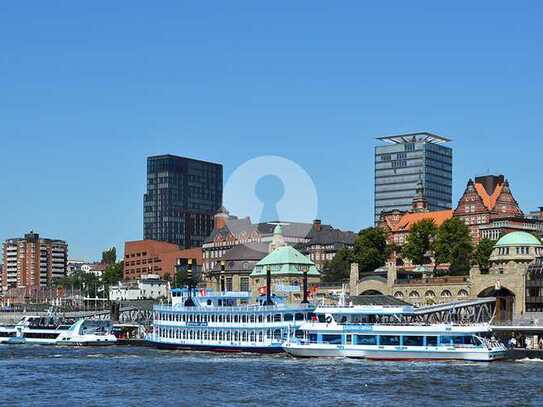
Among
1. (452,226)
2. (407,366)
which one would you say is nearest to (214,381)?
(407,366)

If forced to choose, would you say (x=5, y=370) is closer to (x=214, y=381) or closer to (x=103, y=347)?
(x=214, y=381)

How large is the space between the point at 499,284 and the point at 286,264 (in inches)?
1944

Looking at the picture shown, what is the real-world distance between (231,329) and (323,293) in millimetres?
56947

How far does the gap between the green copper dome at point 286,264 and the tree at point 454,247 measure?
26136mm

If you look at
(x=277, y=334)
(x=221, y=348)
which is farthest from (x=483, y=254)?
(x=221, y=348)

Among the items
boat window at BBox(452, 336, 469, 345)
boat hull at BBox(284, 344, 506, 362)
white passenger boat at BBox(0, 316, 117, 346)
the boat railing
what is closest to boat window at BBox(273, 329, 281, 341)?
the boat railing

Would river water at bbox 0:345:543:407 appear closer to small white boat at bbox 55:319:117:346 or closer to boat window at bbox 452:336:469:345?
boat window at bbox 452:336:469:345

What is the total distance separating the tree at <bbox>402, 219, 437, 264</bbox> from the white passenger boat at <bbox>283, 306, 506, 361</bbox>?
65.5m

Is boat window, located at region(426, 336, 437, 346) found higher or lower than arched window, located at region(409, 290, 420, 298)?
lower

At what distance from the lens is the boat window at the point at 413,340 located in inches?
4493

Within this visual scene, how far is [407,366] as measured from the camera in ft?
356

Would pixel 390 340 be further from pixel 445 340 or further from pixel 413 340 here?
pixel 445 340

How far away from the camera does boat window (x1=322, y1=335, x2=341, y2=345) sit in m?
119

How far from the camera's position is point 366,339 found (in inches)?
4601
